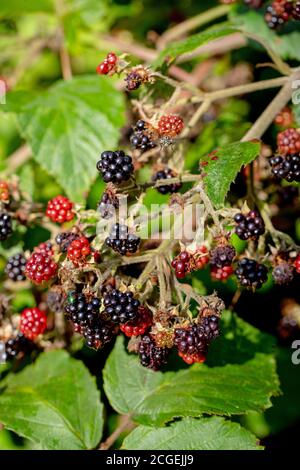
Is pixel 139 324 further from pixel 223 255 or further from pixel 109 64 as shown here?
pixel 109 64

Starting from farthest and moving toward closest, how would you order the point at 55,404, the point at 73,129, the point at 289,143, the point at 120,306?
the point at 73,129 < the point at 55,404 < the point at 289,143 < the point at 120,306

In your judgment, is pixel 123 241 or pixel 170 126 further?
pixel 170 126

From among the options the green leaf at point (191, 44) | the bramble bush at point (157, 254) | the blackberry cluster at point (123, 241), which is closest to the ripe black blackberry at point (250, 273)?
the bramble bush at point (157, 254)

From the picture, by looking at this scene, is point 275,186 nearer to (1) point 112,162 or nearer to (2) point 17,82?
(1) point 112,162

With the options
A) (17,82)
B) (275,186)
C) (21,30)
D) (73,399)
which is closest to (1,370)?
(73,399)

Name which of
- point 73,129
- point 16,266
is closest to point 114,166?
point 16,266

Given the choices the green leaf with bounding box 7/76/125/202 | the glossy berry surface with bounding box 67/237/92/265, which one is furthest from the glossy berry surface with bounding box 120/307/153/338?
the green leaf with bounding box 7/76/125/202
